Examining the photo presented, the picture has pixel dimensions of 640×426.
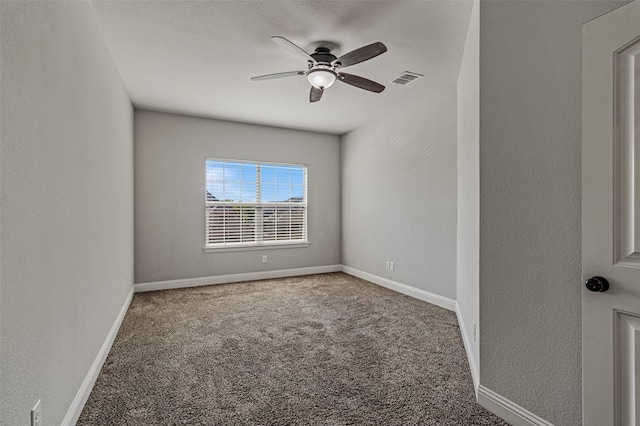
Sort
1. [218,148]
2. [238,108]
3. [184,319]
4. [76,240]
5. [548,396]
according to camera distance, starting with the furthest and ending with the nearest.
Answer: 1. [218,148]
2. [238,108]
3. [184,319]
4. [76,240]
5. [548,396]

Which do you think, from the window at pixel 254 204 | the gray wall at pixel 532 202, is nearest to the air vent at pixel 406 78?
the gray wall at pixel 532 202

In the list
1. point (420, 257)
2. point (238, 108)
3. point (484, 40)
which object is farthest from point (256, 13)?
point (420, 257)

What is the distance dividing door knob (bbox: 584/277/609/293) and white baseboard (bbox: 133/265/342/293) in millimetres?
4621

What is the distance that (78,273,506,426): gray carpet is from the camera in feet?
6.15

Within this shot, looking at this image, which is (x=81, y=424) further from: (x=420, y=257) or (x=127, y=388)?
(x=420, y=257)

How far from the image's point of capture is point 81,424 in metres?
1.77

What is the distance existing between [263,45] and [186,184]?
9.34ft


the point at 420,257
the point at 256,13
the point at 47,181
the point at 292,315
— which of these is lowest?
the point at 292,315

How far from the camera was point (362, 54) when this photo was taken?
8.25ft

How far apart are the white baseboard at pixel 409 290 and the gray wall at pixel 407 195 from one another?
2.3 inches

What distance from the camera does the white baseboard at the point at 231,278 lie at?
4715 millimetres

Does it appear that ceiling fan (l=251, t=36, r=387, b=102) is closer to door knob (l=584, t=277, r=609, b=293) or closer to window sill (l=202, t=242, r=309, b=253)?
door knob (l=584, t=277, r=609, b=293)

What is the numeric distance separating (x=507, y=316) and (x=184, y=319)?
3.07m

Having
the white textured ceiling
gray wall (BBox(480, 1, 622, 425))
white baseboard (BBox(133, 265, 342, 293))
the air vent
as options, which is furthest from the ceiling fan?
white baseboard (BBox(133, 265, 342, 293))
